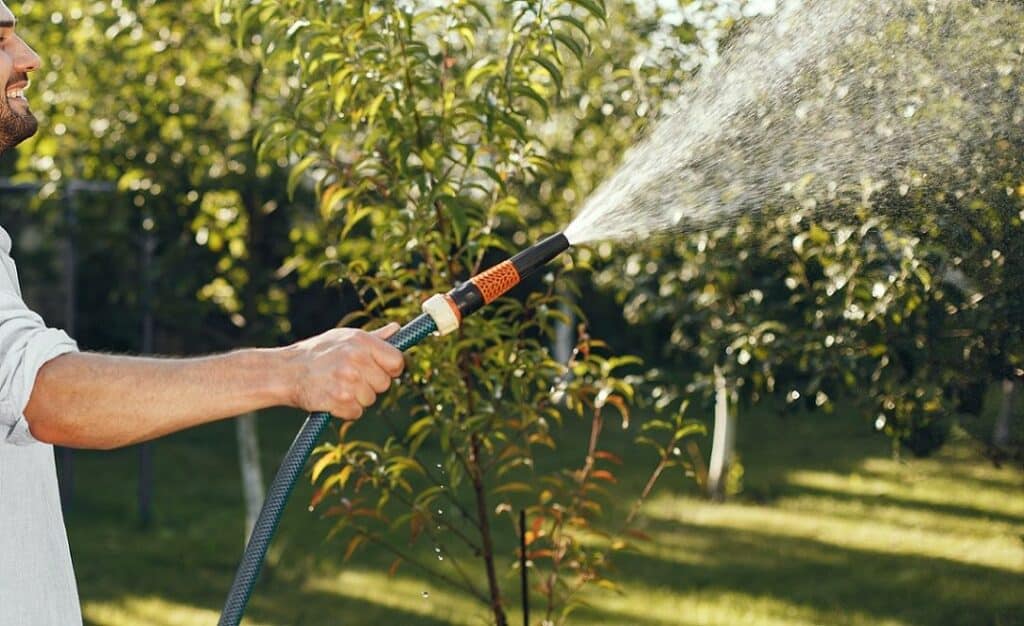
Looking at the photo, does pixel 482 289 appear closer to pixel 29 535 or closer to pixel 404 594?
pixel 29 535

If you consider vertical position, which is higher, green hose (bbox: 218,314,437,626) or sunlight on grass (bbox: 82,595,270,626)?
green hose (bbox: 218,314,437,626)

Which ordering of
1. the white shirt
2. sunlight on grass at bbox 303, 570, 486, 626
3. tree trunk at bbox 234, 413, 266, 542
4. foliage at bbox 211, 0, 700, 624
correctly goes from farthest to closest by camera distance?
tree trunk at bbox 234, 413, 266, 542, sunlight on grass at bbox 303, 570, 486, 626, foliage at bbox 211, 0, 700, 624, the white shirt

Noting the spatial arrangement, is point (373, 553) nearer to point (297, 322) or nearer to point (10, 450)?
point (297, 322)

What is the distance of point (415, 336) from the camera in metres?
1.87

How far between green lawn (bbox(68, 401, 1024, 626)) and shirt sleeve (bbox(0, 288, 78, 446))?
3.84m

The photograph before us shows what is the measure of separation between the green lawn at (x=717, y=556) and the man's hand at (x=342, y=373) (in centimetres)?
372

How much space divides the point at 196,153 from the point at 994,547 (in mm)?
4056

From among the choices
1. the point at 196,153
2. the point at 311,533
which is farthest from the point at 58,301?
the point at 196,153

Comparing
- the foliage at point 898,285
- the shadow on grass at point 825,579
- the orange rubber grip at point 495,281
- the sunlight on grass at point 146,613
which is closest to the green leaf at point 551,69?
the foliage at point 898,285

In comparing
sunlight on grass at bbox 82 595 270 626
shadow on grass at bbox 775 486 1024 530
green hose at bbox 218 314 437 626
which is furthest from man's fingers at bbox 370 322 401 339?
shadow on grass at bbox 775 486 1024 530

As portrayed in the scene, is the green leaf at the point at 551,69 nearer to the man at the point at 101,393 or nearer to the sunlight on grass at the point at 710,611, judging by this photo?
the man at the point at 101,393

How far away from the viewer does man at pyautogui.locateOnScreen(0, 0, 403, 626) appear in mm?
1530

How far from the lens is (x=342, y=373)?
161 centimetres

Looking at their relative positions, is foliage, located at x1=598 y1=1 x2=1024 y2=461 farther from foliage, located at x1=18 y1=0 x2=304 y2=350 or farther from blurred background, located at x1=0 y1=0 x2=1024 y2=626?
foliage, located at x1=18 y1=0 x2=304 y2=350
